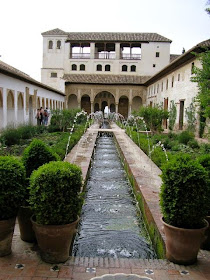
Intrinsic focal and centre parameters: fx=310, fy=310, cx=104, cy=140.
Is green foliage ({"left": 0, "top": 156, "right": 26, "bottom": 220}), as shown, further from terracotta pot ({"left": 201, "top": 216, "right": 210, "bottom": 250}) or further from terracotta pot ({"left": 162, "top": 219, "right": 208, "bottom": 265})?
terracotta pot ({"left": 201, "top": 216, "right": 210, "bottom": 250})

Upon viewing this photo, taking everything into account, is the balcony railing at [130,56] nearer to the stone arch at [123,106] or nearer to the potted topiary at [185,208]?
the stone arch at [123,106]

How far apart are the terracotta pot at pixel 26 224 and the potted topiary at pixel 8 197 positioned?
0.30 metres

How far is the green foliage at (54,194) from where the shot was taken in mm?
3082

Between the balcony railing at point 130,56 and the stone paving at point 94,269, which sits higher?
Result: the balcony railing at point 130,56

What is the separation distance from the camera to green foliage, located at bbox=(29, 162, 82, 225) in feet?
10.1

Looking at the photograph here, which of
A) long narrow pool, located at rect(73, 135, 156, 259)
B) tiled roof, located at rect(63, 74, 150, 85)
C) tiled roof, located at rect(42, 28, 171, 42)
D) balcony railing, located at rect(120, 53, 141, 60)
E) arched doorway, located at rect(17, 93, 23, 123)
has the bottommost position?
long narrow pool, located at rect(73, 135, 156, 259)

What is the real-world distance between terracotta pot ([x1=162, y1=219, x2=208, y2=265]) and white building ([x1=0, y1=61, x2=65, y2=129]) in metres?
13.3

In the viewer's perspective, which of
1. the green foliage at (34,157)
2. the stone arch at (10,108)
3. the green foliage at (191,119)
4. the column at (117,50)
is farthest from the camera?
the column at (117,50)

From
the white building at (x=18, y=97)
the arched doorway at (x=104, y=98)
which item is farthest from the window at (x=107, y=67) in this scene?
the white building at (x=18, y=97)

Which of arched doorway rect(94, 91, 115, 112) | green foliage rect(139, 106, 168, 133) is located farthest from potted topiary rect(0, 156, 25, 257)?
arched doorway rect(94, 91, 115, 112)

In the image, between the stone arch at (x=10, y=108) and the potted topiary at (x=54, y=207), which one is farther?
the stone arch at (x=10, y=108)

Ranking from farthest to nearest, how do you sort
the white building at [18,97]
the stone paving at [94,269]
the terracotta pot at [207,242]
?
the white building at [18,97]
the terracotta pot at [207,242]
the stone paving at [94,269]

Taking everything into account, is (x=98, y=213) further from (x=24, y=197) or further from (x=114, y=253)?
(x=24, y=197)

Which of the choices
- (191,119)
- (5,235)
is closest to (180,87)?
(191,119)
